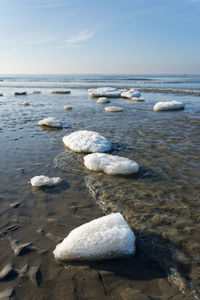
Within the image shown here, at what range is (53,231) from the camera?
2.78 metres

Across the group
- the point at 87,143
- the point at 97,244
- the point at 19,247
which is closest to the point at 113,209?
the point at 97,244

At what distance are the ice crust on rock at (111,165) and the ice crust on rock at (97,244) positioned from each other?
187 cm

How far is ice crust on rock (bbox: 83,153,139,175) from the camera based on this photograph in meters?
4.30

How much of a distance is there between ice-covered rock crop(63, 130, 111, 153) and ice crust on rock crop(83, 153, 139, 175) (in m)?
0.97

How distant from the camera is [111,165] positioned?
4.38 metres

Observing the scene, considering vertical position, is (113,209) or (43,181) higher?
(43,181)

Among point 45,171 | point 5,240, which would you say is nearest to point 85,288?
point 5,240

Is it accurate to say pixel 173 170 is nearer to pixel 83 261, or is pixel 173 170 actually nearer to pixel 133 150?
pixel 133 150

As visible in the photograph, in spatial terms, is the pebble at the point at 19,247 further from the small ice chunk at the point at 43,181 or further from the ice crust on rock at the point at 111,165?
the ice crust on rock at the point at 111,165

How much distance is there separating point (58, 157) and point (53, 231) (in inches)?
113

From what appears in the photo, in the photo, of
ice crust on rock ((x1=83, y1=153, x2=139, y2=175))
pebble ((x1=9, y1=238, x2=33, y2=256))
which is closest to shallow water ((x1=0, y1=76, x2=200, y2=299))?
pebble ((x1=9, y1=238, x2=33, y2=256))

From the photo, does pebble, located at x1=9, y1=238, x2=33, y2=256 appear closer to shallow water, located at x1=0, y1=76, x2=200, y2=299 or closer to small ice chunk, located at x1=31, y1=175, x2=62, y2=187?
shallow water, located at x1=0, y1=76, x2=200, y2=299

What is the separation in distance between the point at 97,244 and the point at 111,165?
221 centimetres

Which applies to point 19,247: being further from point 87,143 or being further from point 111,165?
point 87,143
